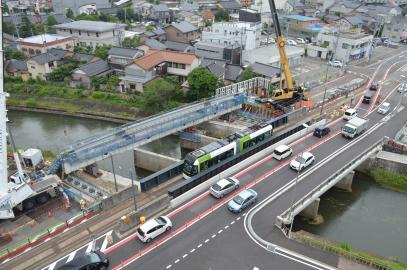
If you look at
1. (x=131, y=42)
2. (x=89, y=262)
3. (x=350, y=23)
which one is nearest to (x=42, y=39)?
(x=131, y=42)

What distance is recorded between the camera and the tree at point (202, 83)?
162 feet

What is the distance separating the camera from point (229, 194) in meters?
28.3

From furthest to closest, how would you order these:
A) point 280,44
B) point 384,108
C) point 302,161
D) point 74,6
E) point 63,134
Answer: point 74,6 → point 63,134 → point 384,108 → point 280,44 → point 302,161

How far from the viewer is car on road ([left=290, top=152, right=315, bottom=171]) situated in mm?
31344

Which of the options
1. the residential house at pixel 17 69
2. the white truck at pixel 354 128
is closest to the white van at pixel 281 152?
the white truck at pixel 354 128

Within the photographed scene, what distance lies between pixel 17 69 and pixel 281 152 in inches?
2128

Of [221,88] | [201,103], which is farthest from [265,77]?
[201,103]

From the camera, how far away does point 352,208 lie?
33.3 metres

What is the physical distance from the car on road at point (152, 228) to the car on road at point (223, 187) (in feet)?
16.9

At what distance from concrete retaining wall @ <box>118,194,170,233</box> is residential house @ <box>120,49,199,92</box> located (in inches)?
1261

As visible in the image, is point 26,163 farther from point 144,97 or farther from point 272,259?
point 272,259

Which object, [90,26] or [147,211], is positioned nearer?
[147,211]

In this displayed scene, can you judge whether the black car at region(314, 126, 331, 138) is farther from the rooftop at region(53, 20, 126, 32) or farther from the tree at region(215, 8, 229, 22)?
the tree at region(215, 8, 229, 22)

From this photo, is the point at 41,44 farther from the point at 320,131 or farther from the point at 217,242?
the point at 217,242
